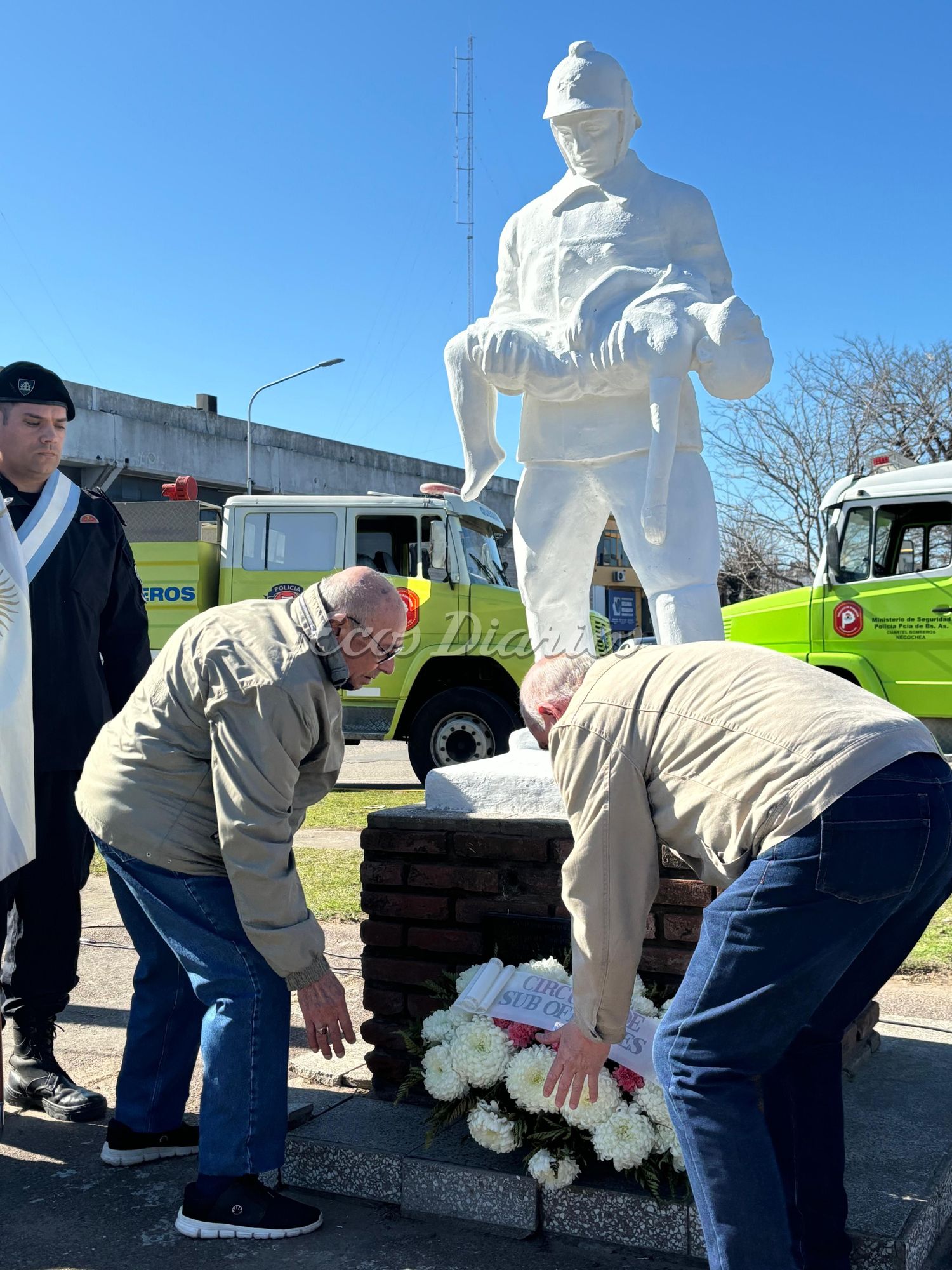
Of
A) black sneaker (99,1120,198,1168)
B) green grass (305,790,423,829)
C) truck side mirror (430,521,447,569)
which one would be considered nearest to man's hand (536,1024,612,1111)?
black sneaker (99,1120,198,1168)

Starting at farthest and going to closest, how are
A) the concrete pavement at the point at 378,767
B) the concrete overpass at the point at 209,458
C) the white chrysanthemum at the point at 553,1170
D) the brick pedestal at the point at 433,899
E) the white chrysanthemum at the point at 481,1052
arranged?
the concrete overpass at the point at 209,458
the concrete pavement at the point at 378,767
the brick pedestal at the point at 433,899
the white chrysanthemum at the point at 481,1052
the white chrysanthemum at the point at 553,1170

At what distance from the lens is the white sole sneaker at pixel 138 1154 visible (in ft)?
9.81

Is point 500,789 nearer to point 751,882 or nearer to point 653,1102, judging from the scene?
point 653,1102

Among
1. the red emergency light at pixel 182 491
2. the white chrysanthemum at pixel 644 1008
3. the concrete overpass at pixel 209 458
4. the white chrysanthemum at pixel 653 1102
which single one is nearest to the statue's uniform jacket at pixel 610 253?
the white chrysanthemum at pixel 644 1008

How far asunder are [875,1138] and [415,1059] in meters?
1.19

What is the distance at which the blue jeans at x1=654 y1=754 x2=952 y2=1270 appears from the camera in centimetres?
187

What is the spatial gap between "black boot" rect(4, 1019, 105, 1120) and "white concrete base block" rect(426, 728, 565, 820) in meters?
1.32

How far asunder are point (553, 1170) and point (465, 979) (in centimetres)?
54

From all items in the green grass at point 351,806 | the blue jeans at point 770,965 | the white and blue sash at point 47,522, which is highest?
the white and blue sash at point 47,522

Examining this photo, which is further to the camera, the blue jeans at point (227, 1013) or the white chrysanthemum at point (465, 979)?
the white chrysanthemum at point (465, 979)

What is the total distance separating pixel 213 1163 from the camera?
8.49 ft

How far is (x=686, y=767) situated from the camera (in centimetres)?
204

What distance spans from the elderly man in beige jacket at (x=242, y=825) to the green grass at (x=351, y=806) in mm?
5417

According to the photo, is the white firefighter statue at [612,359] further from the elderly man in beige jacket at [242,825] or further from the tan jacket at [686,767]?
the tan jacket at [686,767]
